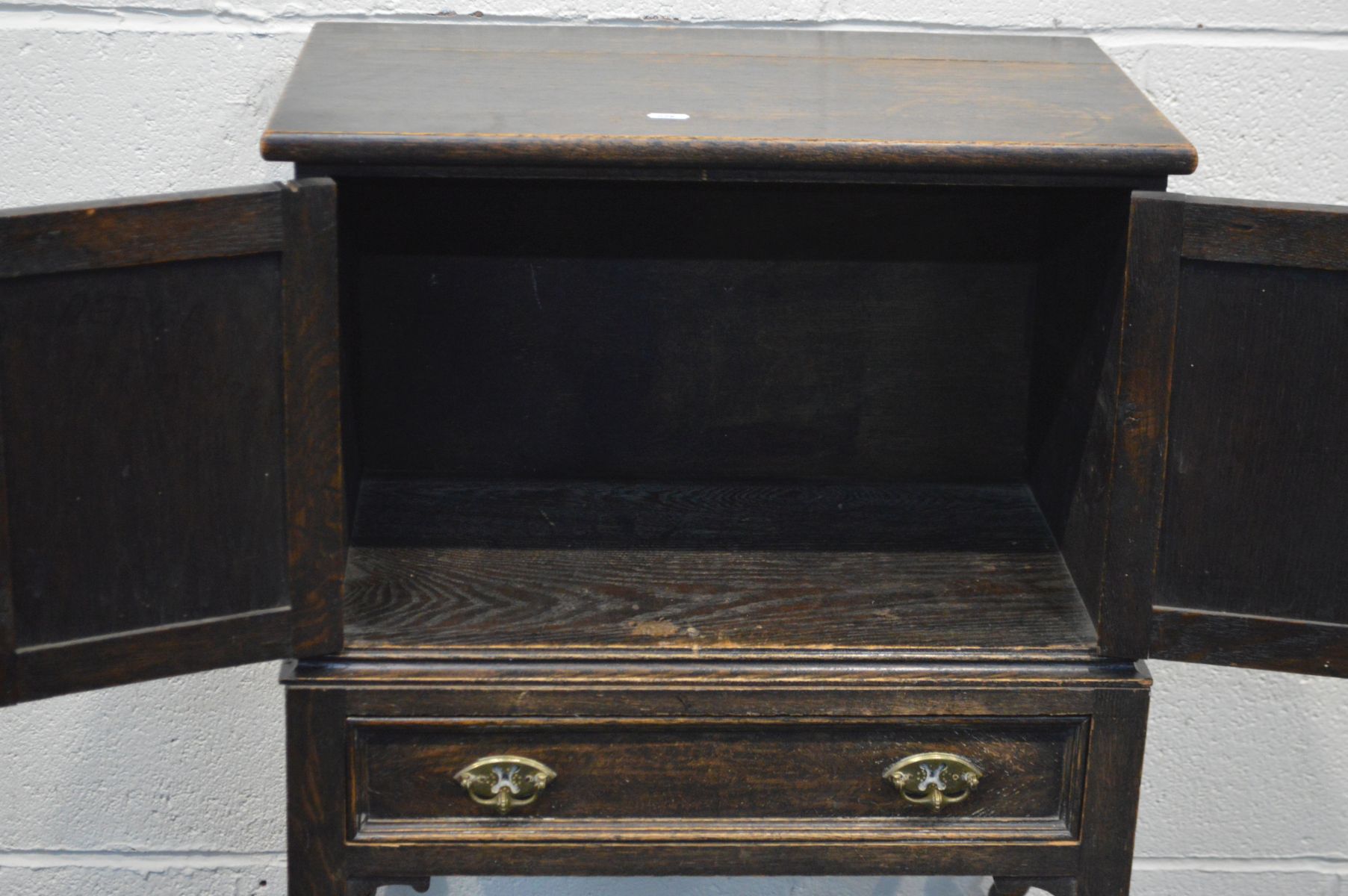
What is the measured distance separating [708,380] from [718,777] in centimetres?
42

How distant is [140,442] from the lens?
0.94 m

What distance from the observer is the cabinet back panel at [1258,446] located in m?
0.97

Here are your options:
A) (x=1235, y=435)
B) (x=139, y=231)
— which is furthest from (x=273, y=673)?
(x=1235, y=435)

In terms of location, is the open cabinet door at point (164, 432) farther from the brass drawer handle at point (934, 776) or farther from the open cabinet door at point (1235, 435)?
the open cabinet door at point (1235, 435)

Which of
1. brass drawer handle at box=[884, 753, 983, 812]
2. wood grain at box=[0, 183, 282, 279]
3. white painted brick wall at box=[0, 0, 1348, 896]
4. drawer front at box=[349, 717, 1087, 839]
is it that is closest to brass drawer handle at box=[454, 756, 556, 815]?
drawer front at box=[349, 717, 1087, 839]

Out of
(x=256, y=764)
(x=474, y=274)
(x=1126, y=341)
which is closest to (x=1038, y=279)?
(x=1126, y=341)

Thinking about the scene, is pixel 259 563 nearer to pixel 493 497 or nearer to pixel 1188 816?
pixel 493 497

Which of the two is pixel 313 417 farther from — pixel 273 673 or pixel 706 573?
pixel 273 673

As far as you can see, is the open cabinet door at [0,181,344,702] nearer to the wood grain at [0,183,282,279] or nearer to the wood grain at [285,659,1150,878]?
the wood grain at [0,183,282,279]

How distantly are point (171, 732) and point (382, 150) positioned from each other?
93 cm

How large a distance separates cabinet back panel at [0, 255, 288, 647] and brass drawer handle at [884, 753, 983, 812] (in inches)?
19.7

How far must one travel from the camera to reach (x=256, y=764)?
1634 mm

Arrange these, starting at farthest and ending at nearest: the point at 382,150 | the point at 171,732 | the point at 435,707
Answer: the point at 171,732 < the point at 435,707 < the point at 382,150

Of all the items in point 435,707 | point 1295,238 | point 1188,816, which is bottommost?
point 1188,816
